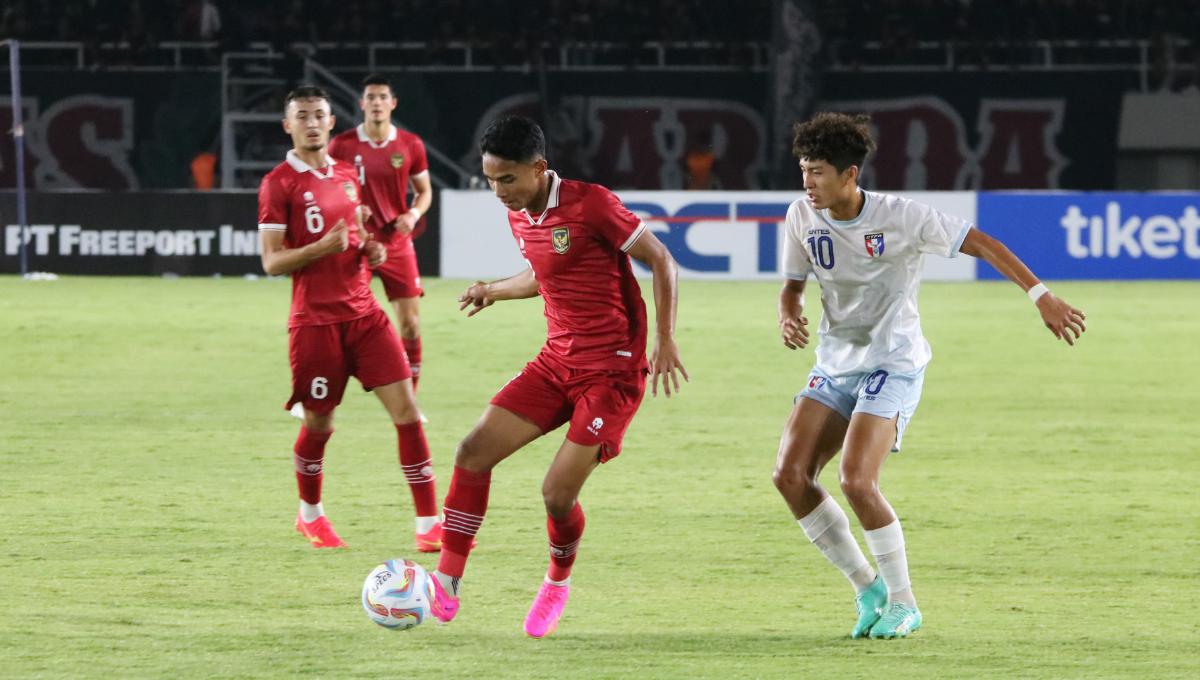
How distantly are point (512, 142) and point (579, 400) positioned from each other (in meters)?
0.94

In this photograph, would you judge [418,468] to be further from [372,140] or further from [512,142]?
[372,140]

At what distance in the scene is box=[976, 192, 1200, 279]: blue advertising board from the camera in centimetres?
2186

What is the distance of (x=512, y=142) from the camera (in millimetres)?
5695

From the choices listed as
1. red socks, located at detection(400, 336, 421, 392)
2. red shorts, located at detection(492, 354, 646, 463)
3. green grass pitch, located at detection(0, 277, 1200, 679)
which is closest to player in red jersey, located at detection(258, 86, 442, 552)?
green grass pitch, located at detection(0, 277, 1200, 679)

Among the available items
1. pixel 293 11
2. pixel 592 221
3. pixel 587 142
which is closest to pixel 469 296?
pixel 592 221

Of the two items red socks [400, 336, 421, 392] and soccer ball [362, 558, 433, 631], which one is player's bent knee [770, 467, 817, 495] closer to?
soccer ball [362, 558, 433, 631]

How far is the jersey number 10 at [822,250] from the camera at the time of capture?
5957 millimetres

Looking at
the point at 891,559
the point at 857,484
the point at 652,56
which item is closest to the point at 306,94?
the point at 857,484

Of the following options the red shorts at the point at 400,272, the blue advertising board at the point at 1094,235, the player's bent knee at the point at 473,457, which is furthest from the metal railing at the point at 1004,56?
the player's bent knee at the point at 473,457

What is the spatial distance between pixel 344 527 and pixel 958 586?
2.86m

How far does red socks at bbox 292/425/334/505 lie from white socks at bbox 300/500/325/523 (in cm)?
2

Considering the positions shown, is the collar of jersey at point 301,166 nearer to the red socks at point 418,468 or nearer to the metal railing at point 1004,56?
the red socks at point 418,468

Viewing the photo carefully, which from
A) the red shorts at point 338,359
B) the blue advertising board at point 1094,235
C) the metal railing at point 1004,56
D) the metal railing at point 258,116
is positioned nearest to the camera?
the red shorts at point 338,359

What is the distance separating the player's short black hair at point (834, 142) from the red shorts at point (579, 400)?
100 cm
